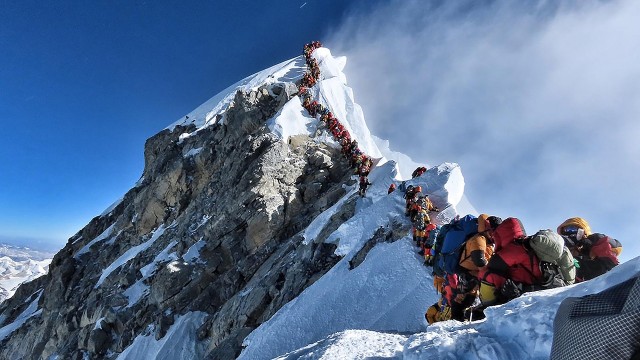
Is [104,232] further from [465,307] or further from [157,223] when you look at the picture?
[465,307]

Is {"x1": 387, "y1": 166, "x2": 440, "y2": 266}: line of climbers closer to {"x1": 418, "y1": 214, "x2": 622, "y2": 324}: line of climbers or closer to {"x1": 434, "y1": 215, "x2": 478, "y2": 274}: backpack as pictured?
{"x1": 418, "y1": 214, "x2": 622, "y2": 324}: line of climbers

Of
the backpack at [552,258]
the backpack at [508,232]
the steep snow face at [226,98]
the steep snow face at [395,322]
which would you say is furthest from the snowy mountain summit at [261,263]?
the backpack at [508,232]

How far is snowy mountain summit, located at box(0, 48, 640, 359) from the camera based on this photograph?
7.07 m

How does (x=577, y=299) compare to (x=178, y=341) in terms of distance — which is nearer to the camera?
(x=577, y=299)

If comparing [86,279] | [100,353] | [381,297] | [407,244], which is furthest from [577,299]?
[86,279]

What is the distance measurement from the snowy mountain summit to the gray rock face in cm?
14

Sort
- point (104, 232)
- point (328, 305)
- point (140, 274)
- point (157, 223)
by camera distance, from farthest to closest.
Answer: point (104, 232), point (157, 223), point (140, 274), point (328, 305)

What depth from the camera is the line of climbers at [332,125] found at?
22.1 metres

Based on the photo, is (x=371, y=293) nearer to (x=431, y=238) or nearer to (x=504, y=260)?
(x=431, y=238)

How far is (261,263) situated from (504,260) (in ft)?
58.9

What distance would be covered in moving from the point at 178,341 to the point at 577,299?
72.5 ft

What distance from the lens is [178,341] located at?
2052 centimetres

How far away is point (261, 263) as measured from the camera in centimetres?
2238

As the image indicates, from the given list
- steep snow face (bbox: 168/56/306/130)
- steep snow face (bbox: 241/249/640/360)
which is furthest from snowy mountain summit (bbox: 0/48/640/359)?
steep snow face (bbox: 168/56/306/130)
